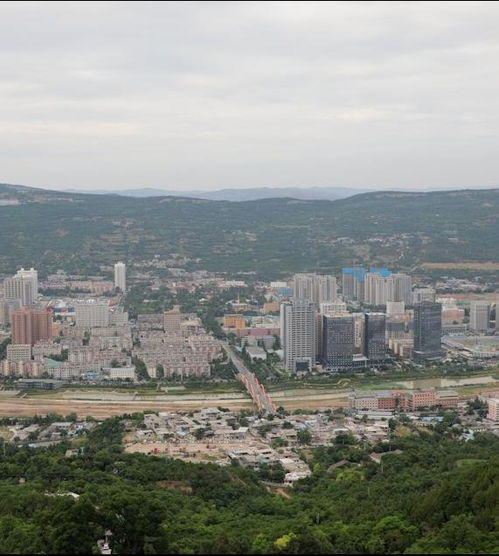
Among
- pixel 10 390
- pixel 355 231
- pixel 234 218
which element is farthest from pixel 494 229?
pixel 10 390

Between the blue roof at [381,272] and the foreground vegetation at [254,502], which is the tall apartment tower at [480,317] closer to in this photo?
the blue roof at [381,272]

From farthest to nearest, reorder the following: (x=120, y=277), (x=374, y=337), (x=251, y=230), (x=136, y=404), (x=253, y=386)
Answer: (x=251, y=230) → (x=120, y=277) → (x=374, y=337) → (x=253, y=386) → (x=136, y=404)

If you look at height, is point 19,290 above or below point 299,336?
above

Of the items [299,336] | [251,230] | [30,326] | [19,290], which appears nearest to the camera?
[299,336]

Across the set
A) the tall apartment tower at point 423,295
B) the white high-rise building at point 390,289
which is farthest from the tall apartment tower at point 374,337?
the white high-rise building at point 390,289

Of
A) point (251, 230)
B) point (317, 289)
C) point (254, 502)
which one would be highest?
point (251, 230)

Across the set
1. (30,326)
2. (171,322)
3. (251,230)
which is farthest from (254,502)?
(251,230)

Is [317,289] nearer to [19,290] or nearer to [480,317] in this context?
[480,317]

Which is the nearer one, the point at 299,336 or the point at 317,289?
the point at 299,336
